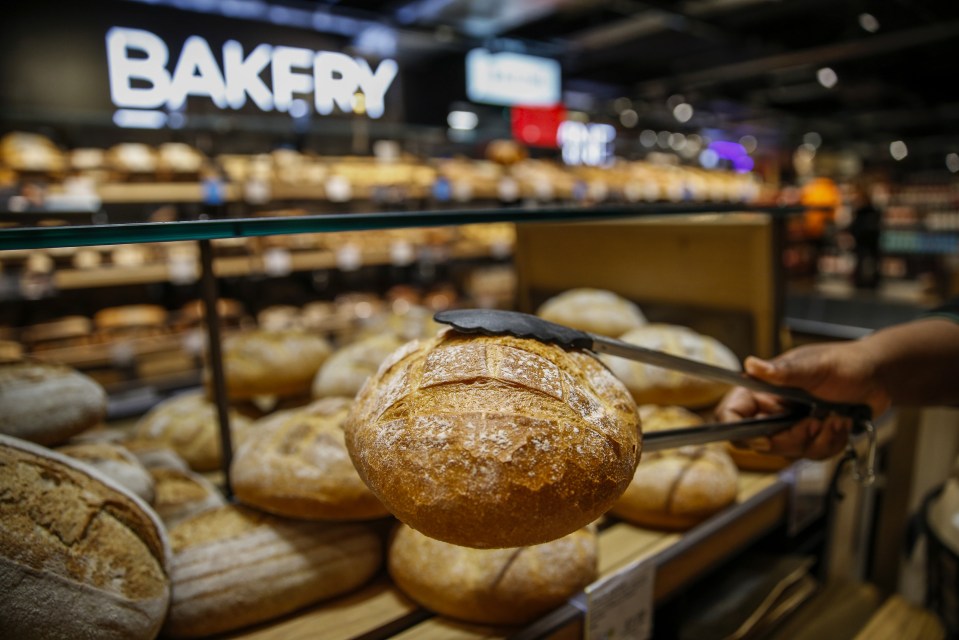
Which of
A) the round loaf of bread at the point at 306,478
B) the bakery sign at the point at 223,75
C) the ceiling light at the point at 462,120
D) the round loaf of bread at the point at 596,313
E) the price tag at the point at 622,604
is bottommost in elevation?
the price tag at the point at 622,604

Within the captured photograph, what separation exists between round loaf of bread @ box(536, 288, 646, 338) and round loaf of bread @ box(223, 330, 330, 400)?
0.64m

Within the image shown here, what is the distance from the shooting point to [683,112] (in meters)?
9.99

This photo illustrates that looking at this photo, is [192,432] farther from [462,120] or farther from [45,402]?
[462,120]

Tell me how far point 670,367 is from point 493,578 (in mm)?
415

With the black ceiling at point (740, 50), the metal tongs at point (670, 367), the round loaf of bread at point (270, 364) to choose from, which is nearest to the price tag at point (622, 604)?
the metal tongs at point (670, 367)

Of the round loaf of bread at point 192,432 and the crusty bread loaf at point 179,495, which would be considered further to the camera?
the round loaf of bread at point 192,432

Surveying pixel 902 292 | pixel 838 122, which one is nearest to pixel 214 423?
pixel 902 292

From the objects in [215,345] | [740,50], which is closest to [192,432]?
[215,345]

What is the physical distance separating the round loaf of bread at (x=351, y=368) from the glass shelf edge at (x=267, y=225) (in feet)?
1.62

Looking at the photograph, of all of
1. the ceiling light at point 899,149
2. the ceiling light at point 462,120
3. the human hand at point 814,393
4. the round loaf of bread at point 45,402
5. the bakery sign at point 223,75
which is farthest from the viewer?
the ceiling light at point 899,149

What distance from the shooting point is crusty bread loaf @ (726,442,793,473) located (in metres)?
1.37

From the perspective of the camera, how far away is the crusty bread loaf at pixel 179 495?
3.44 feet

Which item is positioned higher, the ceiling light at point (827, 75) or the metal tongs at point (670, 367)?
the ceiling light at point (827, 75)

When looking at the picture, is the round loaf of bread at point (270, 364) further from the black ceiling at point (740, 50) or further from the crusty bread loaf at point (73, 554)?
the black ceiling at point (740, 50)
